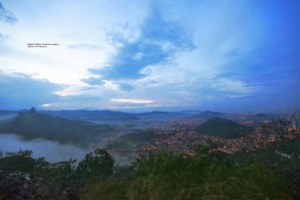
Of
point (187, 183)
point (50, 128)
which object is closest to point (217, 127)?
point (50, 128)

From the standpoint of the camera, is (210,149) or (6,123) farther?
(6,123)

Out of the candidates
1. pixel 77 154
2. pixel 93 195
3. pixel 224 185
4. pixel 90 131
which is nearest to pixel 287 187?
pixel 224 185

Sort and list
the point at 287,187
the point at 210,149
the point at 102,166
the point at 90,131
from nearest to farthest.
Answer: the point at 287,187 < the point at 210,149 < the point at 102,166 < the point at 90,131

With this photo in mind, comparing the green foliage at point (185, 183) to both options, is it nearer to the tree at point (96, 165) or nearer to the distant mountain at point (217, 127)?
the tree at point (96, 165)

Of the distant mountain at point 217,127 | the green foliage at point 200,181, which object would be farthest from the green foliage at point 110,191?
the distant mountain at point 217,127

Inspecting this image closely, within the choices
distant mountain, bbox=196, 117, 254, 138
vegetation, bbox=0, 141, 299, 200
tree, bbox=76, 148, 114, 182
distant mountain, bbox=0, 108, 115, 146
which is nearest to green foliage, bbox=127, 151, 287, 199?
vegetation, bbox=0, 141, 299, 200

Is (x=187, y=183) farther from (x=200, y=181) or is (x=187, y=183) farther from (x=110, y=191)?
(x=110, y=191)

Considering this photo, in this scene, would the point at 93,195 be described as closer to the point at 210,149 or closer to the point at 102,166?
the point at 210,149

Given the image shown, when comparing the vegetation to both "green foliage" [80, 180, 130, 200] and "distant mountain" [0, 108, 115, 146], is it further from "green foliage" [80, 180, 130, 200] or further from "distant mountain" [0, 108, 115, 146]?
"distant mountain" [0, 108, 115, 146]
